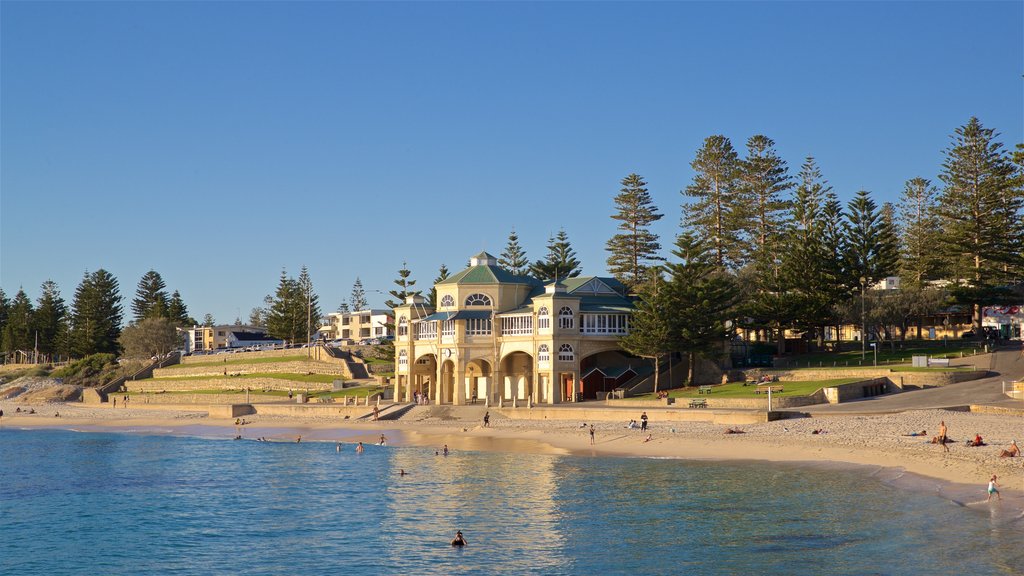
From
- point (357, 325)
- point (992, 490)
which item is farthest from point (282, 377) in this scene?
point (992, 490)

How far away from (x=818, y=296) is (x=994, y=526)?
1474 inches

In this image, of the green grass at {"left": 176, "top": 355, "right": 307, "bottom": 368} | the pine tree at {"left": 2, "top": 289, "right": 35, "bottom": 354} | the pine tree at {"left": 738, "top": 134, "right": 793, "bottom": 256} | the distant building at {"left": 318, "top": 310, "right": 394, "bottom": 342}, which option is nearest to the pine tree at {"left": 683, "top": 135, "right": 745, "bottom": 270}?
the pine tree at {"left": 738, "top": 134, "right": 793, "bottom": 256}

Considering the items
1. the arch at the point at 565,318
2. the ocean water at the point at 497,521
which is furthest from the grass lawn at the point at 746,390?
the ocean water at the point at 497,521

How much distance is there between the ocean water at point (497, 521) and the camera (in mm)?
22062

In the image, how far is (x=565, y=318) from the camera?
185 feet

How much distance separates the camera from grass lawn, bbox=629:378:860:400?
46938mm

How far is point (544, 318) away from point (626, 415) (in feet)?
38.0

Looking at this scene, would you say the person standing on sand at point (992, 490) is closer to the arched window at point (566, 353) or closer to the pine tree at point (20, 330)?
the arched window at point (566, 353)

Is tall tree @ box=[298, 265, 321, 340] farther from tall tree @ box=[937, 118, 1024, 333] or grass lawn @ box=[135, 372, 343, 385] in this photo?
tall tree @ box=[937, 118, 1024, 333]

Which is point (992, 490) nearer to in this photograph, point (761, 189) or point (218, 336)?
point (761, 189)

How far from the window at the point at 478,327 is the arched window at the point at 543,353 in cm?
395

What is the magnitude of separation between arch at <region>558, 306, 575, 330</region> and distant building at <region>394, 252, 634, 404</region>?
A: 2.2 inches

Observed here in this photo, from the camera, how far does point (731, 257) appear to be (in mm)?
72062

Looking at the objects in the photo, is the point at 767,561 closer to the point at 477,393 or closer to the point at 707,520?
the point at 707,520
